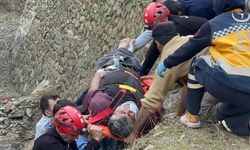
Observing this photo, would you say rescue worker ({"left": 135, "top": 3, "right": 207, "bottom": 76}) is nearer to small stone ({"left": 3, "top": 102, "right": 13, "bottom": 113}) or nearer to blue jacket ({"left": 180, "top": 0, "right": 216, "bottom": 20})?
blue jacket ({"left": 180, "top": 0, "right": 216, "bottom": 20})

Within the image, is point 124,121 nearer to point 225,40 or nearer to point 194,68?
point 194,68

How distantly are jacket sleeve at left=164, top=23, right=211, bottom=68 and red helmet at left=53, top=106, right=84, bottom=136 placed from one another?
1158 mm

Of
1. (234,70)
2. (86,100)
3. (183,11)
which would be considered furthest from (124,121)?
(183,11)

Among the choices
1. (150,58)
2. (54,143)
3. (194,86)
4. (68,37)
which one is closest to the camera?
(194,86)

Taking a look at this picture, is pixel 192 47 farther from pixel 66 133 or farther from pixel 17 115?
pixel 17 115

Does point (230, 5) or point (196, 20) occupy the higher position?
point (230, 5)

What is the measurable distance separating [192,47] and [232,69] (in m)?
0.43

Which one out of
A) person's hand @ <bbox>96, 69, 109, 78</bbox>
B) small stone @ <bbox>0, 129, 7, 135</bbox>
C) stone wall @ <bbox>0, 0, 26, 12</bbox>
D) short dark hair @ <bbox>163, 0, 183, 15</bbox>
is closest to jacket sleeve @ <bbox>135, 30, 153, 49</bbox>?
short dark hair @ <bbox>163, 0, 183, 15</bbox>

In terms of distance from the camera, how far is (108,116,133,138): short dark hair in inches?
225

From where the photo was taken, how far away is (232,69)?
502 centimetres

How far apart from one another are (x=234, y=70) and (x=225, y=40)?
29 cm

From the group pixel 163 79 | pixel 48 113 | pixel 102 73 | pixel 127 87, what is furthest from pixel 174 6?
pixel 48 113

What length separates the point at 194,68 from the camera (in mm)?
5355

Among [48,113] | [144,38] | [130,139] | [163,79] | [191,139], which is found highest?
[163,79]
